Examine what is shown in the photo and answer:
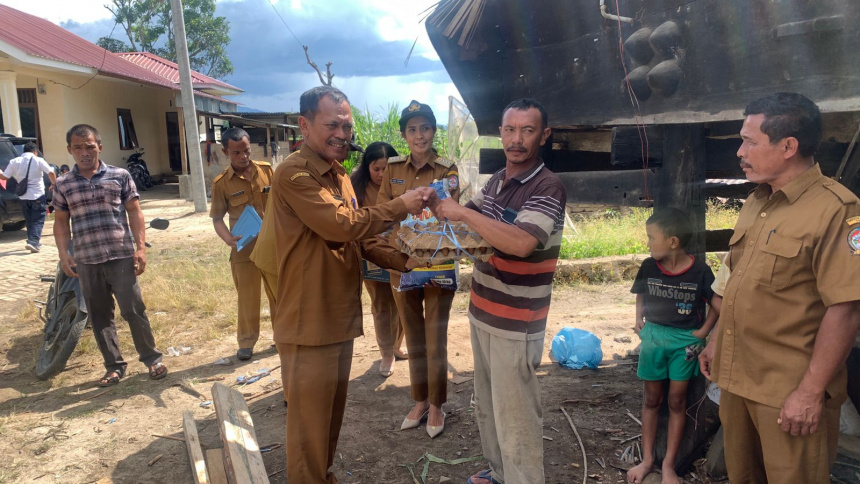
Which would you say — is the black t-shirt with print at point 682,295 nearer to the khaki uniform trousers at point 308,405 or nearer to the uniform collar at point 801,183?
the uniform collar at point 801,183

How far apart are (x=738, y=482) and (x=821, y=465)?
1.23 ft

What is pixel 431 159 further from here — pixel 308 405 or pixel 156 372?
pixel 156 372

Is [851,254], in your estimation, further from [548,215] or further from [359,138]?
[359,138]

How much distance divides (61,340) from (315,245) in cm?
356

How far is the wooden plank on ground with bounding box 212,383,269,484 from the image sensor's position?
2.86 metres

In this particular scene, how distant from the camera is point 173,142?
2144cm

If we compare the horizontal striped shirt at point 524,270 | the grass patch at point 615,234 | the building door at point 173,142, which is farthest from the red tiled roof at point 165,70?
the horizontal striped shirt at point 524,270

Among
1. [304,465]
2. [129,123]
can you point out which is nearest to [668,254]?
[304,465]

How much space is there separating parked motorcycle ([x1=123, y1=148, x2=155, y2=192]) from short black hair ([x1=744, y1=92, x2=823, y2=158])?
717 inches

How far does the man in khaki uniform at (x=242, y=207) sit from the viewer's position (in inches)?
197

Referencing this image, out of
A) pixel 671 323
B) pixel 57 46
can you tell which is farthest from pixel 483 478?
pixel 57 46

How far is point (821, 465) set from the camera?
6.79 feet

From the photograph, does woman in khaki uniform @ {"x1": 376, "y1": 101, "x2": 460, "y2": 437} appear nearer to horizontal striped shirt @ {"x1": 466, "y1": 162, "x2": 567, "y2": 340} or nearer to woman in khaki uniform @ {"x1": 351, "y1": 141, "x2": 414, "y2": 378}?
woman in khaki uniform @ {"x1": 351, "y1": 141, "x2": 414, "y2": 378}

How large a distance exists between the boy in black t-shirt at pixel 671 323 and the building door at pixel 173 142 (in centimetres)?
2139
